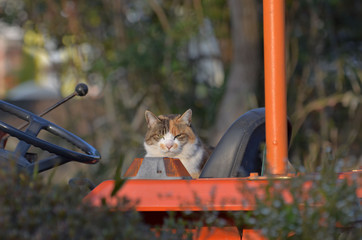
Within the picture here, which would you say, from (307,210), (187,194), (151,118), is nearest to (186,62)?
(151,118)

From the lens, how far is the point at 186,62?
965 cm

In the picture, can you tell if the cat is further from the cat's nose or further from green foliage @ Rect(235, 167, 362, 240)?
green foliage @ Rect(235, 167, 362, 240)

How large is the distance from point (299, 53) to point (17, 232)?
822 cm

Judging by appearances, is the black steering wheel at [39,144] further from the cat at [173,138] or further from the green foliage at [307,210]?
the cat at [173,138]

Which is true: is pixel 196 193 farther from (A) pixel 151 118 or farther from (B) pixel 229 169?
(A) pixel 151 118

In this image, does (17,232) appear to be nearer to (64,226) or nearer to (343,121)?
(64,226)

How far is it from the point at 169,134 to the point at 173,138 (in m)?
0.04

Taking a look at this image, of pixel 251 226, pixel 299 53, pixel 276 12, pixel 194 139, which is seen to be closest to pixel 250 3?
pixel 299 53

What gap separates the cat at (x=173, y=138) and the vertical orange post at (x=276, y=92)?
1850 millimetres

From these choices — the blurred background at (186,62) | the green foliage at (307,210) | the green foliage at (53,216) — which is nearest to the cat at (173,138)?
the green foliage at (307,210)

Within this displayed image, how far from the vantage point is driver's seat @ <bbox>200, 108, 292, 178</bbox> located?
280 cm

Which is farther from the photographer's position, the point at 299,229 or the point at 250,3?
the point at 250,3

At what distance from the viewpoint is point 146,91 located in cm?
956

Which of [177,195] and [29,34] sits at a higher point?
[29,34]
